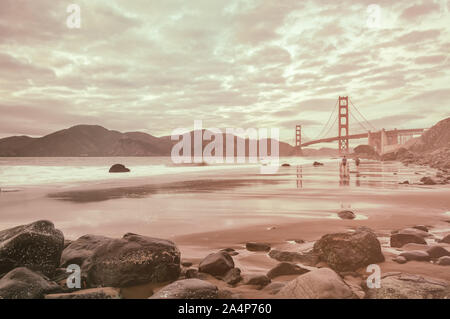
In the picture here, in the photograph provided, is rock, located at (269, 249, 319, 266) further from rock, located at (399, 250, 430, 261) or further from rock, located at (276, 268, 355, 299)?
rock, located at (399, 250, 430, 261)

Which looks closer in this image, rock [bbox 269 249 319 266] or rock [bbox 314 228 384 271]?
rock [bbox 314 228 384 271]

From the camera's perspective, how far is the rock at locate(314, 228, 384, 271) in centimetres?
353

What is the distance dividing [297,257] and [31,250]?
3251 millimetres

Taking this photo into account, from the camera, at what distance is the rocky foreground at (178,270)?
270cm

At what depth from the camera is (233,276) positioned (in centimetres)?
321

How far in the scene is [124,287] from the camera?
3.18 meters

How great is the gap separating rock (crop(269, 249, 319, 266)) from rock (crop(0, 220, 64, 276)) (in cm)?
275

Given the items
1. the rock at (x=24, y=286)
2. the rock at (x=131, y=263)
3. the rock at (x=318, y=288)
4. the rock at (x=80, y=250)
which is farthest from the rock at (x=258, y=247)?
the rock at (x=24, y=286)

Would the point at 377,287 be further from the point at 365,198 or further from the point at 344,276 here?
the point at 365,198

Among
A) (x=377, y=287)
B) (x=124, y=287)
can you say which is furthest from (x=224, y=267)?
(x=377, y=287)

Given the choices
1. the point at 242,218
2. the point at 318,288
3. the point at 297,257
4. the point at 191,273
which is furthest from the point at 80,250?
the point at 242,218

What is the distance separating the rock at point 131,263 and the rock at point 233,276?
23.3 inches

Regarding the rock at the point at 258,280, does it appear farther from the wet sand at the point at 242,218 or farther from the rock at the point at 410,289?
the rock at the point at 410,289

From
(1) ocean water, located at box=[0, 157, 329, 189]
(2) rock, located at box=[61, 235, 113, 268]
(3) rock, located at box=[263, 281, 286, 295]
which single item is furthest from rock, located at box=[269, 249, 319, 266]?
(1) ocean water, located at box=[0, 157, 329, 189]
